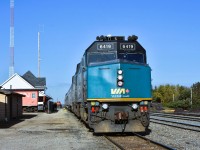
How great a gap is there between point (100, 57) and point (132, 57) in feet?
4.48

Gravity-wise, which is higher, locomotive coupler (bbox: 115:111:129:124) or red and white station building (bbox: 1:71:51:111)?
red and white station building (bbox: 1:71:51:111)

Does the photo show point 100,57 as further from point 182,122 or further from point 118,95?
point 182,122

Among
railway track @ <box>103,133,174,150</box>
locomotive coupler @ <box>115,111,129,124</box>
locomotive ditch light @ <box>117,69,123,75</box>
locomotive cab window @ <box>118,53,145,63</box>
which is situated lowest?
railway track @ <box>103,133,174,150</box>

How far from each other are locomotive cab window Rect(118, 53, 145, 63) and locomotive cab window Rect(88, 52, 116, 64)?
341 mm

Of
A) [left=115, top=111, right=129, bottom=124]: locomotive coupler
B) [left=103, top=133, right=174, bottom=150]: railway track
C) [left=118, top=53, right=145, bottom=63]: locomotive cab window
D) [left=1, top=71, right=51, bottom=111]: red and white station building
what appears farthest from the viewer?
[left=1, top=71, right=51, bottom=111]: red and white station building

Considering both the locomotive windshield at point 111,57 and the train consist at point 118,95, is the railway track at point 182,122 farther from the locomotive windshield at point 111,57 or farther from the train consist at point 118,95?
the locomotive windshield at point 111,57

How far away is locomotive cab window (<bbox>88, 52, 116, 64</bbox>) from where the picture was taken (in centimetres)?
1633

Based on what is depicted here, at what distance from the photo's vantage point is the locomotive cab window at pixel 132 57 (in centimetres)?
1631

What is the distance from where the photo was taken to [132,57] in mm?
16375

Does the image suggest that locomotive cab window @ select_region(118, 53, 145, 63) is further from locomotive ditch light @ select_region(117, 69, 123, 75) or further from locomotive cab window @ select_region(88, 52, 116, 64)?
locomotive ditch light @ select_region(117, 69, 123, 75)

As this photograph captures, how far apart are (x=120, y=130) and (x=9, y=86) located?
166 feet

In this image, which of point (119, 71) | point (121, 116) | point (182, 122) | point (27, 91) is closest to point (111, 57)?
point (119, 71)

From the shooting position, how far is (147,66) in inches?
626

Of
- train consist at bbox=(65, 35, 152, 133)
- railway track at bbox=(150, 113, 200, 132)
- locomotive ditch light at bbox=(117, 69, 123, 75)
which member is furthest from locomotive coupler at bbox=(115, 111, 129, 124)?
railway track at bbox=(150, 113, 200, 132)
